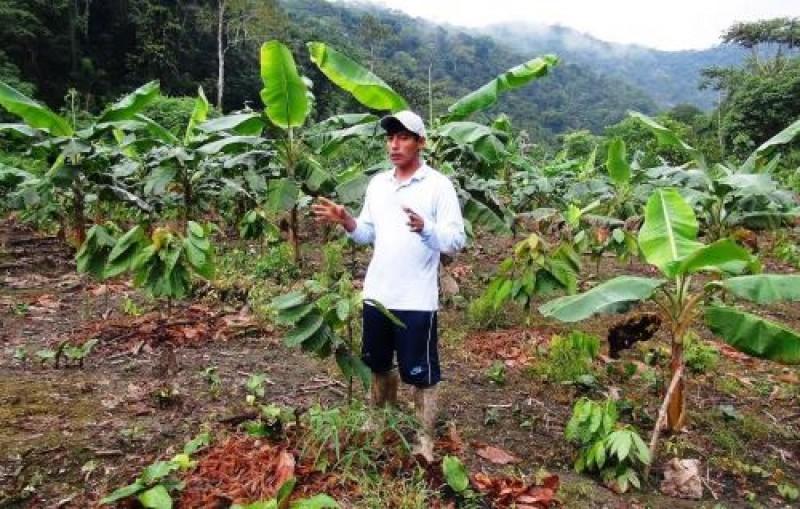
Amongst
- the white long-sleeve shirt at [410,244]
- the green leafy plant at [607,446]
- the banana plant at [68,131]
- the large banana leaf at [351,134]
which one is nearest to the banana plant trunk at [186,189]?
the banana plant at [68,131]

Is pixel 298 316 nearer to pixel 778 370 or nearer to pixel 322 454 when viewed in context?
pixel 322 454

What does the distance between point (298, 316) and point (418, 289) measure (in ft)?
1.85

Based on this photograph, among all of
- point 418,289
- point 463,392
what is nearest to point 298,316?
point 418,289

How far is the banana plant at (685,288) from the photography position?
3176 millimetres

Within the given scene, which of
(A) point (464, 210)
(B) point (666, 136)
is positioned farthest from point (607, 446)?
(A) point (464, 210)

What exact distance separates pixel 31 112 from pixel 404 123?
4599mm

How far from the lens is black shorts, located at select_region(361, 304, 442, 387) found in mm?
3102

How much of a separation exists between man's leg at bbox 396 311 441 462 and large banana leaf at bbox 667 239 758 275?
124 centimetres

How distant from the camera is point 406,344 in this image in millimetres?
3129

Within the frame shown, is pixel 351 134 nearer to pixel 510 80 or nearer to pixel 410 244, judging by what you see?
pixel 510 80

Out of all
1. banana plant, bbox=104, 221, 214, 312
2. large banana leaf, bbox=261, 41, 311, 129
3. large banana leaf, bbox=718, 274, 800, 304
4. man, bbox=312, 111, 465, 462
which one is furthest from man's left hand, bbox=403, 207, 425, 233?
large banana leaf, bbox=261, 41, 311, 129

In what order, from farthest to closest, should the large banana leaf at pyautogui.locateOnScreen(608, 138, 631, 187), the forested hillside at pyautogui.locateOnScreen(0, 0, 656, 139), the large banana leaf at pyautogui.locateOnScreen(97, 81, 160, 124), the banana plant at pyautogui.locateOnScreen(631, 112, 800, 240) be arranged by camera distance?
the forested hillside at pyautogui.locateOnScreen(0, 0, 656, 139) < the large banana leaf at pyautogui.locateOnScreen(97, 81, 160, 124) < the large banana leaf at pyautogui.locateOnScreen(608, 138, 631, 187) < the banana plant at pyautogui.locateOnScreen(631, 112, 800, 240)

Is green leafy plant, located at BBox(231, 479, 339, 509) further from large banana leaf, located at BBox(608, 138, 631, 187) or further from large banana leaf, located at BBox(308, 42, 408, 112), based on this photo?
large banana leaf, located at BBox(608, 138, 631, 187)

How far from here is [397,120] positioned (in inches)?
118
